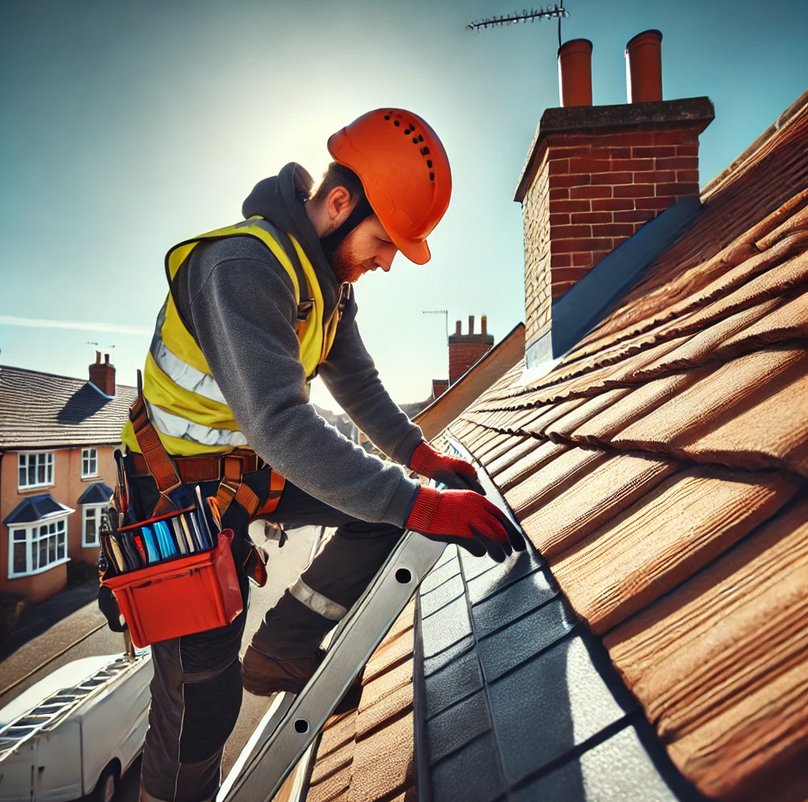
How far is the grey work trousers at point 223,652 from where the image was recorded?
1.69m

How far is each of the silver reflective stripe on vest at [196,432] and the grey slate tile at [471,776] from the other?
1286 millimetres

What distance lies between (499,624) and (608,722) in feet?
1.42

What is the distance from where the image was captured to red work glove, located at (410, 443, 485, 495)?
203 cm

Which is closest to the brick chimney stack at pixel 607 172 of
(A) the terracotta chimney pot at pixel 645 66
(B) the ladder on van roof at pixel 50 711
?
(A) the terracotta chimney pot at pixel 645 66

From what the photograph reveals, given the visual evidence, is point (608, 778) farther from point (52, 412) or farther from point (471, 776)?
point (52, 412)

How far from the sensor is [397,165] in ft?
6.05

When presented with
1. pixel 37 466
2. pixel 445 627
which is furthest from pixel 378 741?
pixel 37 466

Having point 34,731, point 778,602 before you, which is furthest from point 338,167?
point 34,731

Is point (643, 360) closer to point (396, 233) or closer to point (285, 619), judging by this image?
point (396, 233)

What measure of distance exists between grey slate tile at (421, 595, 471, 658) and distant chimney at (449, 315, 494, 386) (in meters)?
12.2

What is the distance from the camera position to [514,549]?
135cm

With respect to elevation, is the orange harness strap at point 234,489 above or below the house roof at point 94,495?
above

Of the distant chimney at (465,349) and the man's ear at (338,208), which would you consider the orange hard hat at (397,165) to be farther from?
the distant chimney at (465,349)

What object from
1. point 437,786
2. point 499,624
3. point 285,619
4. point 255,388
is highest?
point 255,388
